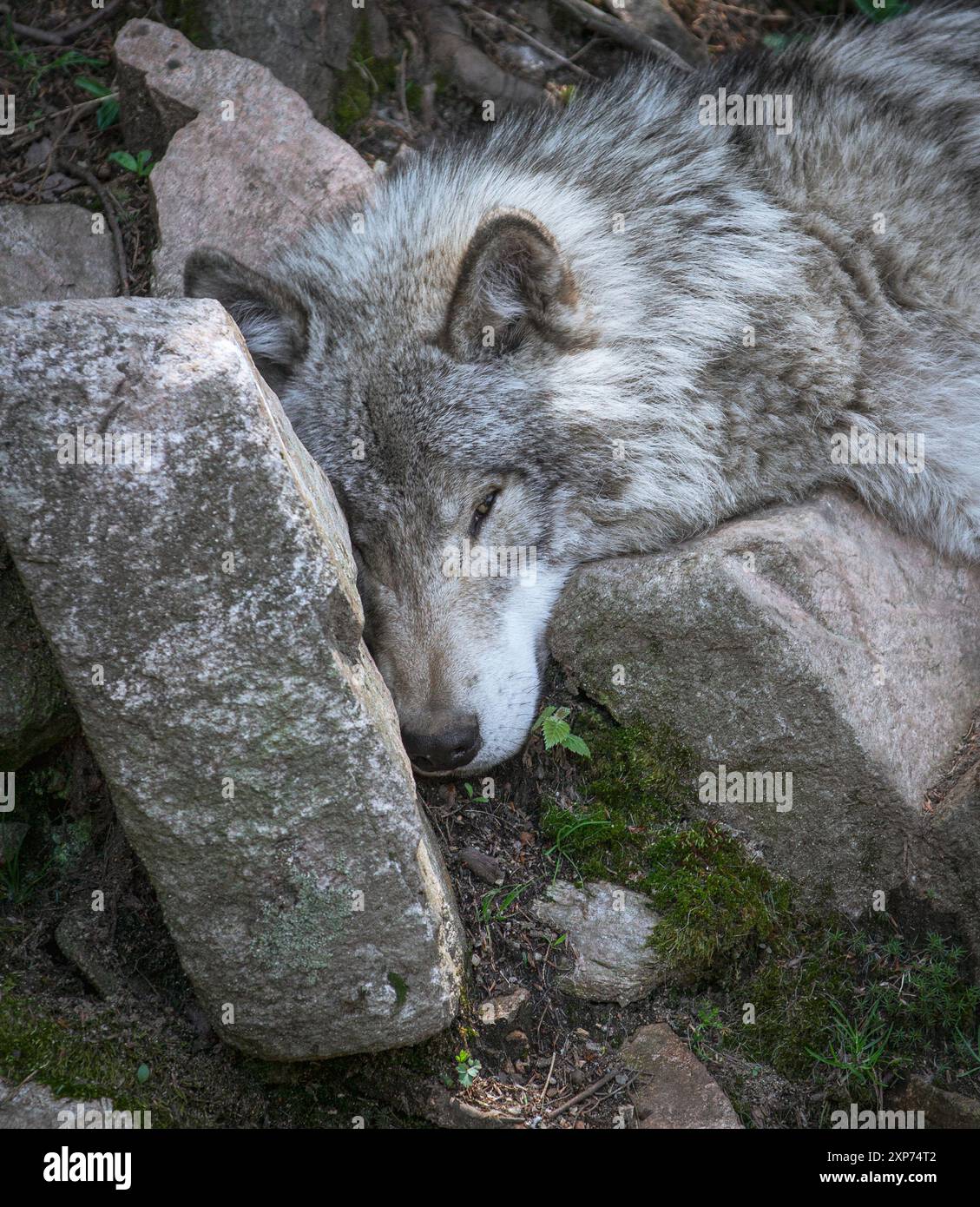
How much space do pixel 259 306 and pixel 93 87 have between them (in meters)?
2.86

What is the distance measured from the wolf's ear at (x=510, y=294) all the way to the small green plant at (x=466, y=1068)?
262 cm

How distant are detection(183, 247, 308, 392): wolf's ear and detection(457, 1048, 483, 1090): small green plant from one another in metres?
2.80

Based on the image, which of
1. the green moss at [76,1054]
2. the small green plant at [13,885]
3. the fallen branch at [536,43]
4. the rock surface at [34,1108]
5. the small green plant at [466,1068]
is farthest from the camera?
the fallen branch at [536,43]

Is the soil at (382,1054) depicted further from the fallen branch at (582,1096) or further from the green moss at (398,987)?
the green moss at (398,987)

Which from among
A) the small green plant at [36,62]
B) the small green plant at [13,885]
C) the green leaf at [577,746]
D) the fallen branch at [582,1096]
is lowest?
the fallen branch at [582,1096]

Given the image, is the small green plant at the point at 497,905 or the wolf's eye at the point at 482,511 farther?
the wolf's eye at the point at 482,511

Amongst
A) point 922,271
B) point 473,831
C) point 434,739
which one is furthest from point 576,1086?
point 922,271

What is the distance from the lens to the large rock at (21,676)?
3.58 meters

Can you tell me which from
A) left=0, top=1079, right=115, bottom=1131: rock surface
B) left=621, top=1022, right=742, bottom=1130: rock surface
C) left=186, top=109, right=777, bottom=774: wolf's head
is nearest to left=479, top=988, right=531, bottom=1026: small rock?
left=621, top=1022, right=742, bottom=1130: rock surface

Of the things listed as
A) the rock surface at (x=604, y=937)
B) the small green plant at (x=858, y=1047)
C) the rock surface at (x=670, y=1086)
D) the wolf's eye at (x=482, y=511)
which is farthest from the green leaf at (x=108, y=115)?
the small green plant at (x=858, y=1047)

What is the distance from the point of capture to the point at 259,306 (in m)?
4.51

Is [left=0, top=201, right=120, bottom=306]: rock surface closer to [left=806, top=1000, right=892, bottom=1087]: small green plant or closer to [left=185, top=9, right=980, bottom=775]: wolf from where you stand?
[left=185, top=9, right=980, bottom=775]: wolf

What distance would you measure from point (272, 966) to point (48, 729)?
1.27m

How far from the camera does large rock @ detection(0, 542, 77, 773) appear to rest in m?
3.58
